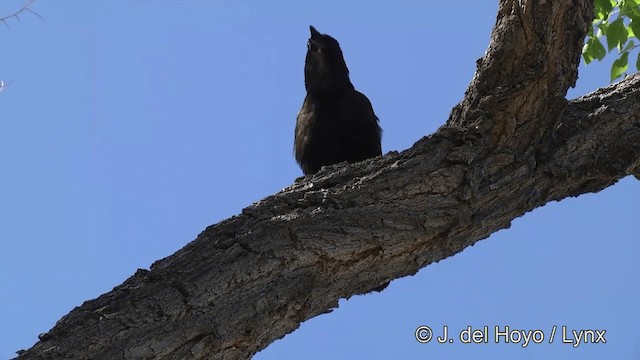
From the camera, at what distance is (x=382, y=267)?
2.72 metres

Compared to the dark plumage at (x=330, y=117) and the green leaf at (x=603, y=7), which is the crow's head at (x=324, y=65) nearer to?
the dark plumage at (x=330, y=117)

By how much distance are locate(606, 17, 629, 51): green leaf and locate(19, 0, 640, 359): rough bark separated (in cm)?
84

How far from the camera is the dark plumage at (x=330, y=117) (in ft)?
15.8

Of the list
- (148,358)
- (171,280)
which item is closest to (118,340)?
(148,358)

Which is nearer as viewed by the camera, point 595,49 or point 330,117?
point 595,49

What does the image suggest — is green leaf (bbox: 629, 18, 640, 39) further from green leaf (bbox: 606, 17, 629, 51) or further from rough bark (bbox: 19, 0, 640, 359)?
rough bark (bbox: 19, 0, 640, 359)

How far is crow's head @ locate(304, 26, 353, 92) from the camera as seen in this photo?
507cm

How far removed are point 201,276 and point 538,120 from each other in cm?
143

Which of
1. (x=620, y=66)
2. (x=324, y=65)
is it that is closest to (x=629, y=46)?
(x=620, y=66)

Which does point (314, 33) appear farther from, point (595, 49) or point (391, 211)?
point (391, 211)

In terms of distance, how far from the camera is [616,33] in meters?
4.10

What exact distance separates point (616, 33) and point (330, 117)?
5.44ft

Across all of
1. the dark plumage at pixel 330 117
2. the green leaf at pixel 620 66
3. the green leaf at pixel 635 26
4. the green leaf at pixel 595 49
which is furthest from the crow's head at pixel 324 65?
the green leaf at pixel 635 26

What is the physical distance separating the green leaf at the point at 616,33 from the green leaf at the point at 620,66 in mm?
132
